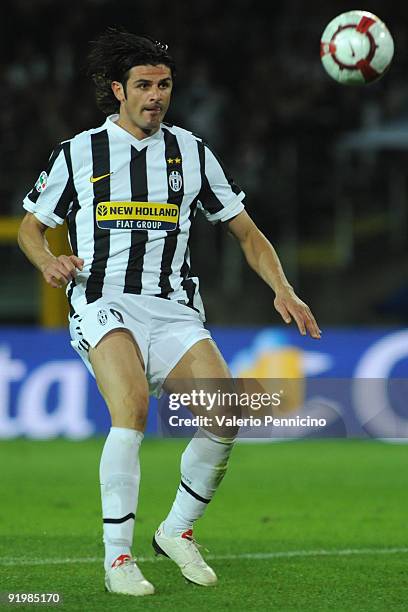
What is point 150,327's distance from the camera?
15.5ft

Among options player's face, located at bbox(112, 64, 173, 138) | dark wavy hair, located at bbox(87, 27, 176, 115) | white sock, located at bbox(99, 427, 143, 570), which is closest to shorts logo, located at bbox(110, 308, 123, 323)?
white sock, located at bbox(99, 427, 143, 570)

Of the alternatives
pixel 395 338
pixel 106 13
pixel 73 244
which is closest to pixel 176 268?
pixel 73 244

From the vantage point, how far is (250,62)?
1534 centimetres

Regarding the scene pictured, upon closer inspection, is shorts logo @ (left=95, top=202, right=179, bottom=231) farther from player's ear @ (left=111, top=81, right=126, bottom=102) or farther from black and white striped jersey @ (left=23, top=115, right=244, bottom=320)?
player's ear @ (left=111, top=81, right=126, bottom=102)

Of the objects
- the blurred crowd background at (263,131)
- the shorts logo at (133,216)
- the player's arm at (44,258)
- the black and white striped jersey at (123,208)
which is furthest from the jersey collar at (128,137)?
the blurred crowd background at (263,131)

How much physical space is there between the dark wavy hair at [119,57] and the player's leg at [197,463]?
3.40 ft

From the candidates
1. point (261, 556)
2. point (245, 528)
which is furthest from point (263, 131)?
point (261, 556)

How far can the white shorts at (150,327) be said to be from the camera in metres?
4.64

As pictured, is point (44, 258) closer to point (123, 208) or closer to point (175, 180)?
point (123, 208)

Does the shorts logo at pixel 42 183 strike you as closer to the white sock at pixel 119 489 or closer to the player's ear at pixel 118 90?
the player's ear at pixel 118 90

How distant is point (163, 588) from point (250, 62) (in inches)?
454

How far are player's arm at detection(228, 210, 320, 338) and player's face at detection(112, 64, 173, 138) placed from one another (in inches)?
21.4

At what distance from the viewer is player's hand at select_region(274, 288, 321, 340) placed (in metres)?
4.52

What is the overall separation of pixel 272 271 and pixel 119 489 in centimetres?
104
